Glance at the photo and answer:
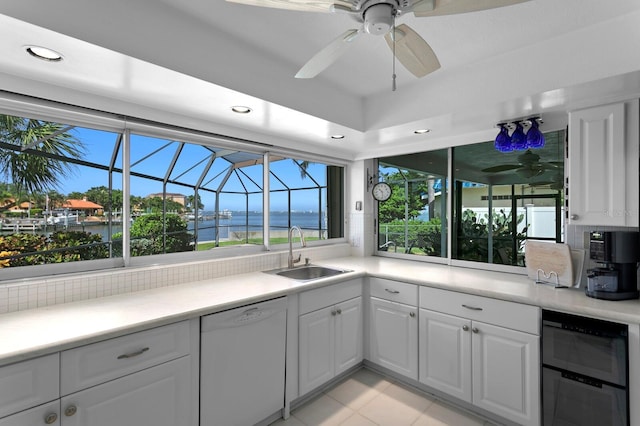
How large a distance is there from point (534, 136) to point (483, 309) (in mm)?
1256

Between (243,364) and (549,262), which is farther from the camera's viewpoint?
(549,262)

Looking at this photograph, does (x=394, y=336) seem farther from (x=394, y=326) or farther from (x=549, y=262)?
(x=549, y=262)

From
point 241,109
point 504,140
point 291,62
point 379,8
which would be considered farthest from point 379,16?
point 504,140

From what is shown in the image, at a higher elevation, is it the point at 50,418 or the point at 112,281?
the point at 112,281

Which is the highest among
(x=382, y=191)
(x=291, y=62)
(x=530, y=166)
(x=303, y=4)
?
(x=291, y=62)

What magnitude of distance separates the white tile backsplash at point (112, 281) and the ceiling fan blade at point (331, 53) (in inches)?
62.9

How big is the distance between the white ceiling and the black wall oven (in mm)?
1306

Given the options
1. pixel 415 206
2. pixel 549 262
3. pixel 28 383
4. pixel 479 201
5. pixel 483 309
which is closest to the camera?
pixel 28 383

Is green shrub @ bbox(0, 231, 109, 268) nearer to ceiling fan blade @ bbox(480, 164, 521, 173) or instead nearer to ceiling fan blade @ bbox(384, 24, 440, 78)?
ceiling fan blade @ bbox(384, 24, 440, 78)

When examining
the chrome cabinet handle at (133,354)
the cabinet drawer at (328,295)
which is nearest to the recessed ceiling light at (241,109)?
the cabinet drawer at (328,295)

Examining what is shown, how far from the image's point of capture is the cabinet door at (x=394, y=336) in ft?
7.74

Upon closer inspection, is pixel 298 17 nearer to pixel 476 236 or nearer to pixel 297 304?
pixel 297 304

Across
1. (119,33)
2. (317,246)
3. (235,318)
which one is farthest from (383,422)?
(119,33)

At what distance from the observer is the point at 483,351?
2.02m
